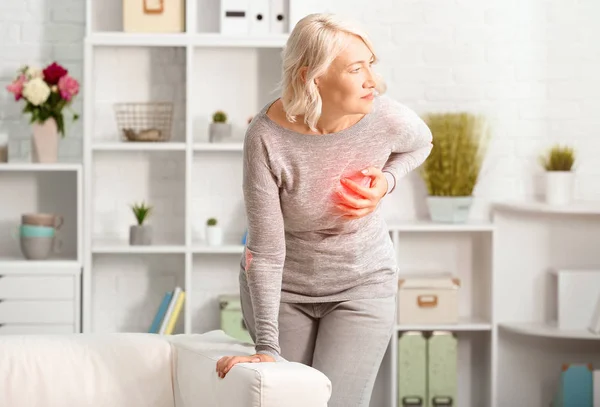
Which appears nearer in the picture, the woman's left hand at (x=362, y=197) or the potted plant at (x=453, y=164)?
the woman's left hand at (x=362, y=197)

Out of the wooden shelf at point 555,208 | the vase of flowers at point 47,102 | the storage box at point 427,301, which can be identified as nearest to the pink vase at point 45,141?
the vase of flowers at point 47,102

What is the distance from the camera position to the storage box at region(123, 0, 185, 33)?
13.5 ft

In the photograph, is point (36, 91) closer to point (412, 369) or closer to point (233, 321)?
point (233, 321)

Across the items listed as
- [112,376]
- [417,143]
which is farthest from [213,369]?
[417,143]

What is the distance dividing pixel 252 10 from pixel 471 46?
997 millimetres

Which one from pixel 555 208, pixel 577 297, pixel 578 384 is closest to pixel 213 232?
pixel 555 208

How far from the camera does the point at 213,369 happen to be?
2.28 m

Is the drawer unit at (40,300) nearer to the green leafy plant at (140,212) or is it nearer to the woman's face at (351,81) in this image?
the green leafy plant at (140,212)

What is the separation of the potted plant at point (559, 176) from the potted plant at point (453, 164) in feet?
0.96

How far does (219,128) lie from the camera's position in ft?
13.8

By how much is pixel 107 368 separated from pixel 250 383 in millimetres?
576

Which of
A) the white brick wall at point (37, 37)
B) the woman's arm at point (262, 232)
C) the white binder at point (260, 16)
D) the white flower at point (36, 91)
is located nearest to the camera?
the woman's arm at point (262, 232)

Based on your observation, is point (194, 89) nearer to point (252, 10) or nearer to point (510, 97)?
point (252, 10)

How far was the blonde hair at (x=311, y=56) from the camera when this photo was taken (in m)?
2.24
